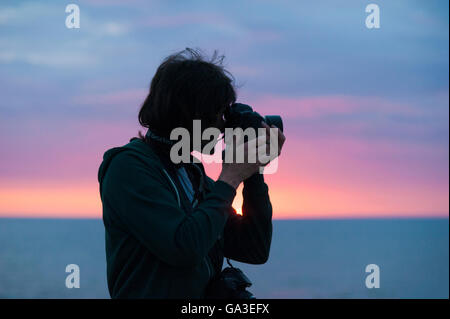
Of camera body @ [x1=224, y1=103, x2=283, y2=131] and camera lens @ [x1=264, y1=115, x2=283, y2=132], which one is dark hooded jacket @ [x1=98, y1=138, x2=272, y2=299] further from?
camera lens @ [x1=264, y1=115, x2=283, y2=132]

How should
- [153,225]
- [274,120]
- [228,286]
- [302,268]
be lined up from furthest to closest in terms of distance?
1. [302,268]
2. [274,120]
3. [228,286]
4. [153,225]

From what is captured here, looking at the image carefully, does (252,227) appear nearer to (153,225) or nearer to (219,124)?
(219,124)

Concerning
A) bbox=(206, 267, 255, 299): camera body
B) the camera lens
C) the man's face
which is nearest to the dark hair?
the man's face

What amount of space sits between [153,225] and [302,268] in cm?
7298

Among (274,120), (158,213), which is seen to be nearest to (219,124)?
(274,120)

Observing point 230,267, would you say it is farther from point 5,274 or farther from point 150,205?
point 5,274

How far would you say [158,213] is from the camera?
146 centimetres

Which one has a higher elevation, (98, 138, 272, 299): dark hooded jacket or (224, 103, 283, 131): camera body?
(224, 103, 283, 131): camera body

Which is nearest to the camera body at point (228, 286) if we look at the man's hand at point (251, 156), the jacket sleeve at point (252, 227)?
the jacket sleeve at point (252, 227)

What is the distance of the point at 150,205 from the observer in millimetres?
1472

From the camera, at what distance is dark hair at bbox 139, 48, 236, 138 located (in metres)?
1.68

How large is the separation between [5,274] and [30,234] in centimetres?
9781

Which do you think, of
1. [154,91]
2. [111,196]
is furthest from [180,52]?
[111,196]

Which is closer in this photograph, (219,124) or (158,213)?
(158,213)
